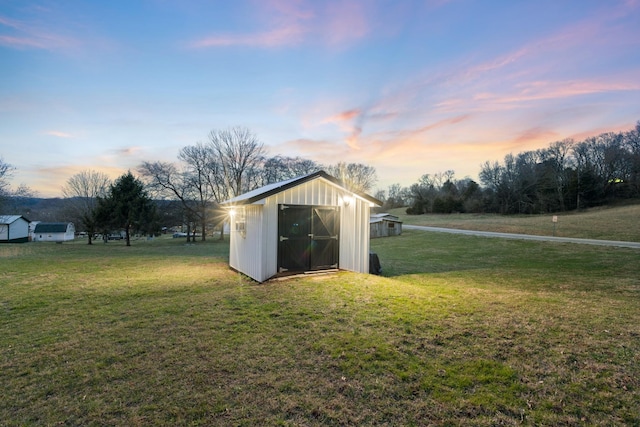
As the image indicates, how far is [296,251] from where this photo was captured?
796 cm

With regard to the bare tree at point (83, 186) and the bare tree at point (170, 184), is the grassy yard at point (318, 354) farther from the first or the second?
the bare tree at point (83, 186)

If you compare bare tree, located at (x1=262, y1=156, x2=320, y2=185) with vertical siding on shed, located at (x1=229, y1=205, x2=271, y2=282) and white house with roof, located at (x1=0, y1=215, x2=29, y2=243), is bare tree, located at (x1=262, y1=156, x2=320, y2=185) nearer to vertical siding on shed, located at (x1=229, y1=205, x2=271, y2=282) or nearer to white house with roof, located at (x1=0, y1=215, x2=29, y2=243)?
vertical siding on shed, located at (x1=229, y1=205, x2=271, y2=282)

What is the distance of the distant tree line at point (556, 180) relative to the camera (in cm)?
3797

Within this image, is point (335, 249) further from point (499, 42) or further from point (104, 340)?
point (499, 42)

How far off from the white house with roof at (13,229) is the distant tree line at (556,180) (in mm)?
57268

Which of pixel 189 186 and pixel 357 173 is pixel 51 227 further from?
pixel 357 173

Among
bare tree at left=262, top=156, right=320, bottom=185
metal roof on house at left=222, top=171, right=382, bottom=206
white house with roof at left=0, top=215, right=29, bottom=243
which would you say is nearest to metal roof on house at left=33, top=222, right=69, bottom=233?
white house with roof at left=0, top=215, right=29, bottom=243

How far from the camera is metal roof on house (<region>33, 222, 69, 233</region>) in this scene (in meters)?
42.1

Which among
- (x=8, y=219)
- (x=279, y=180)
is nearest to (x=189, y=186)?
(x=279, y=180)

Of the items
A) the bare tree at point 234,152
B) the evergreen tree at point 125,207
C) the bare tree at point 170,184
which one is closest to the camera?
the evergreen tree at point 125,207

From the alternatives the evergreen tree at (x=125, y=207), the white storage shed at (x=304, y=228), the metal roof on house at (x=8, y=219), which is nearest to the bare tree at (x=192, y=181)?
the evergreen tree at (x=125, y=207)

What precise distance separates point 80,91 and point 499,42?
51.0 ft

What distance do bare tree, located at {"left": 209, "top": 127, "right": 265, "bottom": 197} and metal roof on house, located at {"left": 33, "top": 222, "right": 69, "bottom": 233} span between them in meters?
33.5

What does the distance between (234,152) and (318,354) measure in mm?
27894
